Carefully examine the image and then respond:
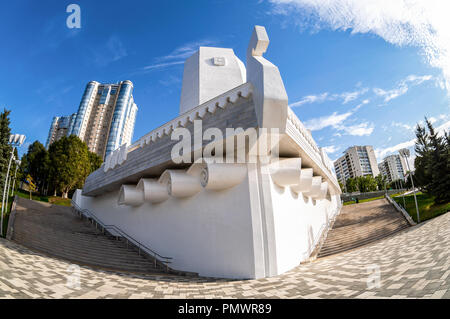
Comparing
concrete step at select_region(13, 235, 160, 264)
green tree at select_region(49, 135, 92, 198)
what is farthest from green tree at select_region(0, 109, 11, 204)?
green tree at select_region(49, 135, 92, 198)

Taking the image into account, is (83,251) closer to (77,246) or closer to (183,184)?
(77,246)

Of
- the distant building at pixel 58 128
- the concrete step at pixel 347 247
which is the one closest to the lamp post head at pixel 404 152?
the concrete step at pixel 347 247

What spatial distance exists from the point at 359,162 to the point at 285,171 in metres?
113

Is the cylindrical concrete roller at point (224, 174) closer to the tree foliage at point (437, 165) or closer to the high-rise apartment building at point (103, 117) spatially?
the tree foliage at point (437, 165)

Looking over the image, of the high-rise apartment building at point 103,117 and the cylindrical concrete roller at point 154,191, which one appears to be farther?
the high-rise apartment building at point 103,117

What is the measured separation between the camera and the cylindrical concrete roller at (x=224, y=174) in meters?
7.16

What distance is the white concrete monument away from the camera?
664 cm

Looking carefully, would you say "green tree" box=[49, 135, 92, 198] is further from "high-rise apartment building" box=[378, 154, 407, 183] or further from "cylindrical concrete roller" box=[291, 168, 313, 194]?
"high-rise apartment building" box=[378, 154, 407, 183]

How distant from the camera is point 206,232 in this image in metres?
7.76

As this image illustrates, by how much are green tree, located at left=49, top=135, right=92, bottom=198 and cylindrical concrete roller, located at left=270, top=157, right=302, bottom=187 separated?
28.6 meters

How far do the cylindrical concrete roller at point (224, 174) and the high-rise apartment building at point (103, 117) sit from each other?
71.7 metres

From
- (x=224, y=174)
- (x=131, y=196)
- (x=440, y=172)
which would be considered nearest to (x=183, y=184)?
(x=224, y=174)
